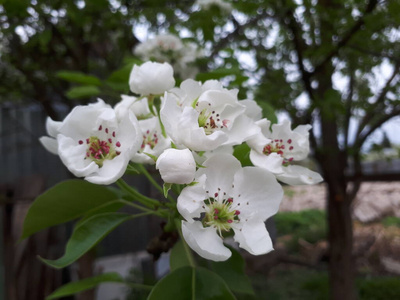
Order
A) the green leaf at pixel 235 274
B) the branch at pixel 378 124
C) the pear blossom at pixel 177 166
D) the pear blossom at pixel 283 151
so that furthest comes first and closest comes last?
the branch at pixel 378 124
the green leaf at pixel 235 274
the pear blossom at pixel 283 151
the pear blossom at pixel 177 166

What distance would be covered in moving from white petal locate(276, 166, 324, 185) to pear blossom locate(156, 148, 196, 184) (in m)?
0.19

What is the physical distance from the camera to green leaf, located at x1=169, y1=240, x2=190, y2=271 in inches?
29.7

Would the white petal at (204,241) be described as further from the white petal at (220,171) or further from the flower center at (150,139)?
the flower center at (150,139)

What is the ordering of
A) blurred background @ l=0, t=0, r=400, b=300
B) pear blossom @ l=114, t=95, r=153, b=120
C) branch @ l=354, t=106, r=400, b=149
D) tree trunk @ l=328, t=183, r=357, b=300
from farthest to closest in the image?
1. tree trunk @ l=328, t=183, r=357, b=300
2. branch @ l=354, t=106, r=400, b=149
3. blurred background @ l=0, t=0, r=400, b=300
4. pear blossom @ l=114, t=95, r=153, b=120

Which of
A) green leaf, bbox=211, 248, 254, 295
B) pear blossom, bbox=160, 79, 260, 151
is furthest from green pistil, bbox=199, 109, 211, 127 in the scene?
green leaf, bbox=211, 248, 254, 295

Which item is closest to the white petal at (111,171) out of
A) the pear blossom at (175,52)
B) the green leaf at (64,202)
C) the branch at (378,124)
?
the green leaf at (64,202)

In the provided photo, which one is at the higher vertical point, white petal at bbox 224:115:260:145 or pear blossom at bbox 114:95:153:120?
pear blossom at bbox 114:95:153:120

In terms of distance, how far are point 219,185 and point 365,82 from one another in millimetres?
2095

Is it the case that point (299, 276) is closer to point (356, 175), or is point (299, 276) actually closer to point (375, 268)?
point (375, 268)

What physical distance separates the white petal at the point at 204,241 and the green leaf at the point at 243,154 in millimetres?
142

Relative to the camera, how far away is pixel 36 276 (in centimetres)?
252

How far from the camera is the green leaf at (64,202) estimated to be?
31.3 inches

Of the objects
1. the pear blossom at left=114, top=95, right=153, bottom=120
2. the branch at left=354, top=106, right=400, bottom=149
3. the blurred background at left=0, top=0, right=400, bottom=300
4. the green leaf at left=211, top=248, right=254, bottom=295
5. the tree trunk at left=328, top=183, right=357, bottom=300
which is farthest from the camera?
the tree trunk at left=328, top=183, right=357, bottom=300

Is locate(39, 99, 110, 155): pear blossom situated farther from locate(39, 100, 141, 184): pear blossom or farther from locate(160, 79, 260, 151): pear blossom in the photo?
locate(160, 79, 260, 151): pear blossom
